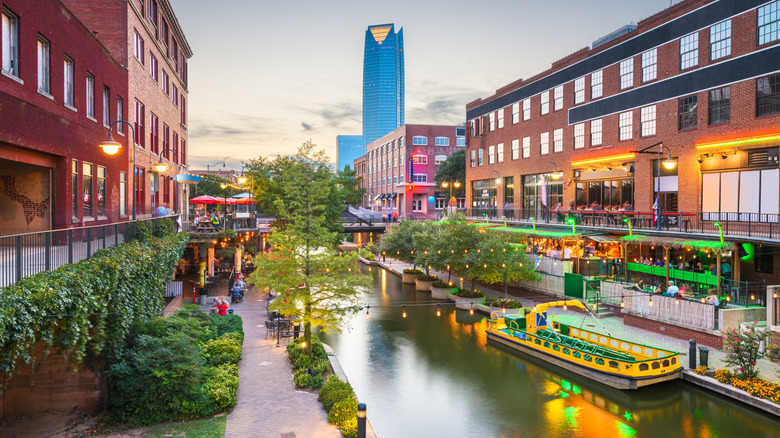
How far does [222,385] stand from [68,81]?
40.1 ft

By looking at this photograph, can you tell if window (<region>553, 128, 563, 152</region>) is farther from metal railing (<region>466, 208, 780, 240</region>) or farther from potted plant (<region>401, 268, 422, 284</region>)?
potted plant (<region>401, 268, 422, 284</region>)

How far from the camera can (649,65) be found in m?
33.4

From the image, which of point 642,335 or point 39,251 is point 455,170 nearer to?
point 642,335

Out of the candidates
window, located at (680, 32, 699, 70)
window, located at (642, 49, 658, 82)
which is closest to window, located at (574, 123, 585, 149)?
window, located at (642, 49, 658, 82)

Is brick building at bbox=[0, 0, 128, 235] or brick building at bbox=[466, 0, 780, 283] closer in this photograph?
brick building at bbox=[0, 0, 128, 235]

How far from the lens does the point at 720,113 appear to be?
28.2 metres

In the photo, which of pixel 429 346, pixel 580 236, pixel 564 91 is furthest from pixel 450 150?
pixel 429 346

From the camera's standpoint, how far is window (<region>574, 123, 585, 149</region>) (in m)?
40.3

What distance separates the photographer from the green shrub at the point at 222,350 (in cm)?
1855

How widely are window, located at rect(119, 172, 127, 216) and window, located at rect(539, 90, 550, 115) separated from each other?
119 feet

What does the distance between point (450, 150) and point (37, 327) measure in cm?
8180

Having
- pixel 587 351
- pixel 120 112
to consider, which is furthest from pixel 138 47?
pixel 587 351

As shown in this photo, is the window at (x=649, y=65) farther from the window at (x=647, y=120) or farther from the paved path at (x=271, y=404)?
the paved path at (x=271, y=404)

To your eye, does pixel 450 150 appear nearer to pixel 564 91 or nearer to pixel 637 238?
pixel 564 91
